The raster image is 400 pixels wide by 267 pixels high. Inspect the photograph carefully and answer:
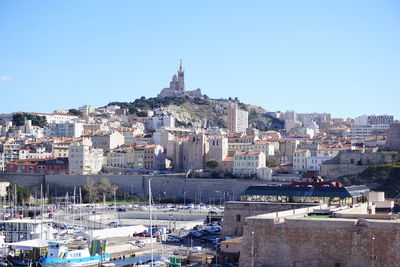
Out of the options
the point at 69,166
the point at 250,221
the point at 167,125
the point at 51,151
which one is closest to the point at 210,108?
the point at 167,125

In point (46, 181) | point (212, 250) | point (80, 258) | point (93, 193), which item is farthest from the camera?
point (46, 181)

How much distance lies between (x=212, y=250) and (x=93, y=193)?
119ft

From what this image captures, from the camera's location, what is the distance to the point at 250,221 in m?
25.9

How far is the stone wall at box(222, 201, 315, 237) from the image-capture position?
3825 cm

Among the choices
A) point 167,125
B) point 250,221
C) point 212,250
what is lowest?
point 212,250

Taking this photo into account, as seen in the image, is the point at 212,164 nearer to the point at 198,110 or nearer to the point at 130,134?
the point at 130,134

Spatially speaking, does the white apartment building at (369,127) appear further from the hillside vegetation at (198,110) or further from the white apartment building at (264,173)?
the white apartment building at (264,173)

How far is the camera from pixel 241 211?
3872cm

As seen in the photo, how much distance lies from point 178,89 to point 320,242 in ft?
448

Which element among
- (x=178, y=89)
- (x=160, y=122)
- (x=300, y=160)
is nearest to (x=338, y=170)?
(x=300, y=160)

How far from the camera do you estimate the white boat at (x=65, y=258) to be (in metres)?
33.2

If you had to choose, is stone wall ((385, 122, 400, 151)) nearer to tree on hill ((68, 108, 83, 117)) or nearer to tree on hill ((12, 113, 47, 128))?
tree on hill ((12, 113, 47, 128))

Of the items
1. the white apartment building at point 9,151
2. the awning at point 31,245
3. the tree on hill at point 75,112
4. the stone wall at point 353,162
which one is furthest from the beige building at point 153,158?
the tree on hill at point 75,112

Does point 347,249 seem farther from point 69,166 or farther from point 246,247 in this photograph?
point 69,166
